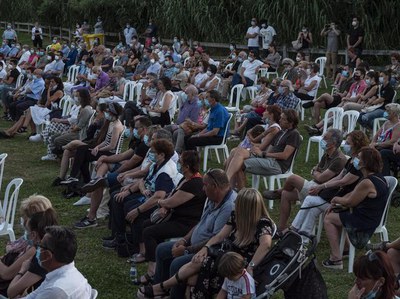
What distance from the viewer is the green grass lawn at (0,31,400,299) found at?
7.02 m

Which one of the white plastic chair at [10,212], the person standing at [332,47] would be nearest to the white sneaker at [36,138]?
the white plastic chair at [10,212]

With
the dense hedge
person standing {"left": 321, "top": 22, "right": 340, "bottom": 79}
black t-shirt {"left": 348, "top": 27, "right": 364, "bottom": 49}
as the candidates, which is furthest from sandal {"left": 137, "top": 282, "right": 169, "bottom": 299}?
the dense hedge

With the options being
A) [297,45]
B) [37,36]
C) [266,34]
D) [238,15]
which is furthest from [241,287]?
[37,36]

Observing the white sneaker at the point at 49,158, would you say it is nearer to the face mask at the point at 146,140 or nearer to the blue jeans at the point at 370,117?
the face mask at the point at 146,140

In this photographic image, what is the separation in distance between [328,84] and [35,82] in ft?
24.2

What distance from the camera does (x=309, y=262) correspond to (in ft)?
18.7

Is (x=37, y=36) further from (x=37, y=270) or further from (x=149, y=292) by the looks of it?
(x=37, y=270)

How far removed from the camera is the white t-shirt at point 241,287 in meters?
5.37

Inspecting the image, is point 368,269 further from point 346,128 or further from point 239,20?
point 239,20

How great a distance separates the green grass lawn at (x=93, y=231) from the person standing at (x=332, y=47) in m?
6.58

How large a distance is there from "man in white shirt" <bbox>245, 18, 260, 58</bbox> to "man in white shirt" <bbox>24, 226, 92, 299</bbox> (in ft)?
57.5

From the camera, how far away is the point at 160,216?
7164 mm

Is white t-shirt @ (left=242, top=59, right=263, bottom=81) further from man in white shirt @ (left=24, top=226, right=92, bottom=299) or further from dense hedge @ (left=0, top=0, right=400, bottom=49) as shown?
man in white shirt @ (left=24, top=226, right=92, bottom=299)

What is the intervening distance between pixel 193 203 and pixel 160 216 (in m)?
0.34
